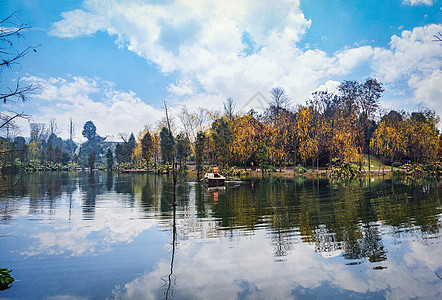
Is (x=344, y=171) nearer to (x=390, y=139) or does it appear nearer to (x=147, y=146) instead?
(x=390, y=139)

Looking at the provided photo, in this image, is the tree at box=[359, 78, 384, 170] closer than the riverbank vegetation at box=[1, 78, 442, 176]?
No

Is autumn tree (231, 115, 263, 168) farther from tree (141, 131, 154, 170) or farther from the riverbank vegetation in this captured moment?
tree (141, 131, 154, 170)

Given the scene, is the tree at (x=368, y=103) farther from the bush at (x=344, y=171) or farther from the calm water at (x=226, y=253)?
the calm water at (x=226, y=253)

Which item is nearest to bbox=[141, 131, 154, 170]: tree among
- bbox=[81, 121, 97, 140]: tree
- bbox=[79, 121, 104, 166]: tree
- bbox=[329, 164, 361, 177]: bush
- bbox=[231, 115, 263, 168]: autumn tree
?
bbox=[231, 115, 263, 168]: autumn tree

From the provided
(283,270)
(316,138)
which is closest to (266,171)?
(316,138)

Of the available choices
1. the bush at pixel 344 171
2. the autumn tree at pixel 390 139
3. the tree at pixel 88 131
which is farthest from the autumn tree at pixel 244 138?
the tree at pixel 88 131

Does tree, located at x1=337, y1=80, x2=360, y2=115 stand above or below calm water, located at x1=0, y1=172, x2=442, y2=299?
above

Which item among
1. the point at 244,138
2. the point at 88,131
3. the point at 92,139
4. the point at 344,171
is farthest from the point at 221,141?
the point at 88,131

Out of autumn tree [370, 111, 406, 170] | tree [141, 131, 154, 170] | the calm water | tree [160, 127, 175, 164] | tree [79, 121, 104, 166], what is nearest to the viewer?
the calm water

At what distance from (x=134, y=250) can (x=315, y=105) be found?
145ft

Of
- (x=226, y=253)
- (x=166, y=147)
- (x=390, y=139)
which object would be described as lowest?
(x=226, y=253)

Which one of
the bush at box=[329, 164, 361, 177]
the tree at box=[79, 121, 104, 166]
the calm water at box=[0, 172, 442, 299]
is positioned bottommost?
the calm water at box=[0, 172, 442, 299]

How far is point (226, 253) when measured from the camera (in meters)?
7.82

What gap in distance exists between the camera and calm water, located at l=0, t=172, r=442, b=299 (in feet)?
19.1
